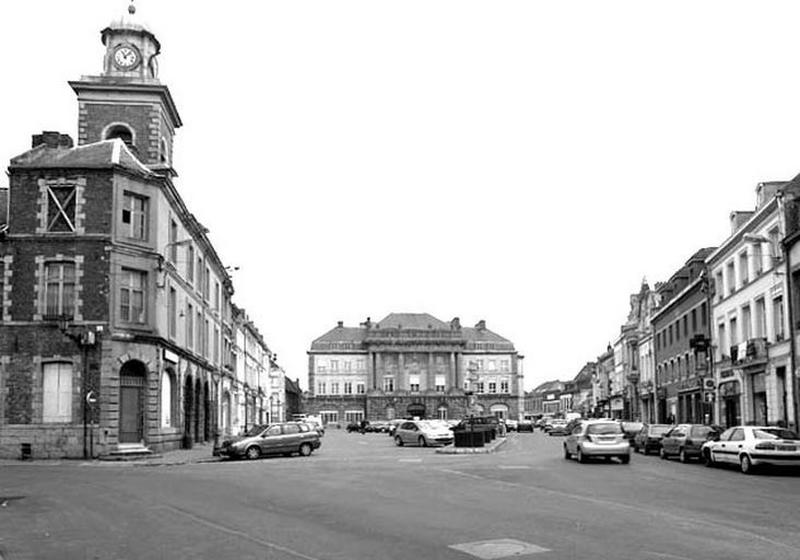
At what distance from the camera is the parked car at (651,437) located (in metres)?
39.4

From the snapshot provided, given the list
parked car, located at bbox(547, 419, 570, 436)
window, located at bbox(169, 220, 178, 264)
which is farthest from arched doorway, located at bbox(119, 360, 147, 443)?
parked car, located at bbox(547, 419, 570, 436)

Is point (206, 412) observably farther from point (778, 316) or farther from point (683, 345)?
point (778, 316)

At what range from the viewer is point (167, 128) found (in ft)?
157

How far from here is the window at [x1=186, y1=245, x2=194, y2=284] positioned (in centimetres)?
4706

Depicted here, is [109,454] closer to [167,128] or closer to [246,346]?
[167,128]

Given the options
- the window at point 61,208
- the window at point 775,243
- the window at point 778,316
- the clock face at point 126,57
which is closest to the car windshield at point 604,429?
the window at point 778,316

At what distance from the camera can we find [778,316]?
130ft

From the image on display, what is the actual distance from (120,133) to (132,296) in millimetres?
10979

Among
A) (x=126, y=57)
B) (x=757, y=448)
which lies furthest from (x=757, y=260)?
(x=126, y=57)

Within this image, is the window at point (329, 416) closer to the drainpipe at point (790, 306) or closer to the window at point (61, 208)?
the window at point (61, 208)

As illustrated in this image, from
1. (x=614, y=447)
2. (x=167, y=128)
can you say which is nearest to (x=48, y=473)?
(x=614, y=447)

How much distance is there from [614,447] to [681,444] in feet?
15.1

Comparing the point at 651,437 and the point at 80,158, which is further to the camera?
the point at 651,437

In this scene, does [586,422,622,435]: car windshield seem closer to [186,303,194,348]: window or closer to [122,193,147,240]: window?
[122,193,147,240]: window
